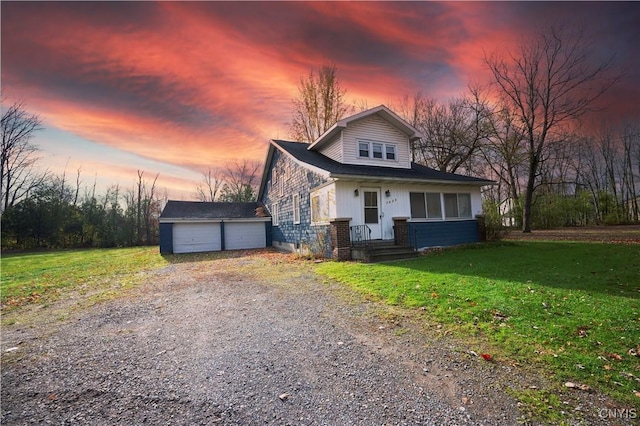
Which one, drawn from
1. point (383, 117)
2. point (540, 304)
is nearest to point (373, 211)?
point (383, 117)

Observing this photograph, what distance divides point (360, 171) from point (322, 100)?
648 inches

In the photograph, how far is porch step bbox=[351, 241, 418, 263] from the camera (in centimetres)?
1003

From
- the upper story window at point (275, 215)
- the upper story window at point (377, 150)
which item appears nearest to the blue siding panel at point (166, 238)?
the upper story window at point (275, 215)

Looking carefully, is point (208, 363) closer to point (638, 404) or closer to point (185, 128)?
point (638, 404)

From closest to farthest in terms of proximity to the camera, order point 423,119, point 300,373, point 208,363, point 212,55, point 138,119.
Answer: point 300,373 < point 208,363 < point 212,55 < point 138,119 < point 423,119

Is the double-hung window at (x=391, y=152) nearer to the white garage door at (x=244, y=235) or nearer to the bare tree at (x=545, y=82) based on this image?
the white garage door at (x=244, y=235)

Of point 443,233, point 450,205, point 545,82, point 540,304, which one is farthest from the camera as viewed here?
point 545,82

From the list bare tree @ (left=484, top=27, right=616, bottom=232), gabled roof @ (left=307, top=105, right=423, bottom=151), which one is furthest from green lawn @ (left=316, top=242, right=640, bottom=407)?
bare tree @ (left=484, top=27, right=616, bottom=232)

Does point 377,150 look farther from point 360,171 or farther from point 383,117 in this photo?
point 360,171

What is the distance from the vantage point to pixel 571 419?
2146 millimetres

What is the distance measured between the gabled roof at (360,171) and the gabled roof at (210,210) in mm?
6010

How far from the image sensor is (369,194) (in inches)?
461

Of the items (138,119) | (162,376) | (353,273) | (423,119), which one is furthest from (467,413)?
(423,119)

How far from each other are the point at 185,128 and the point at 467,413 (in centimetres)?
1702
